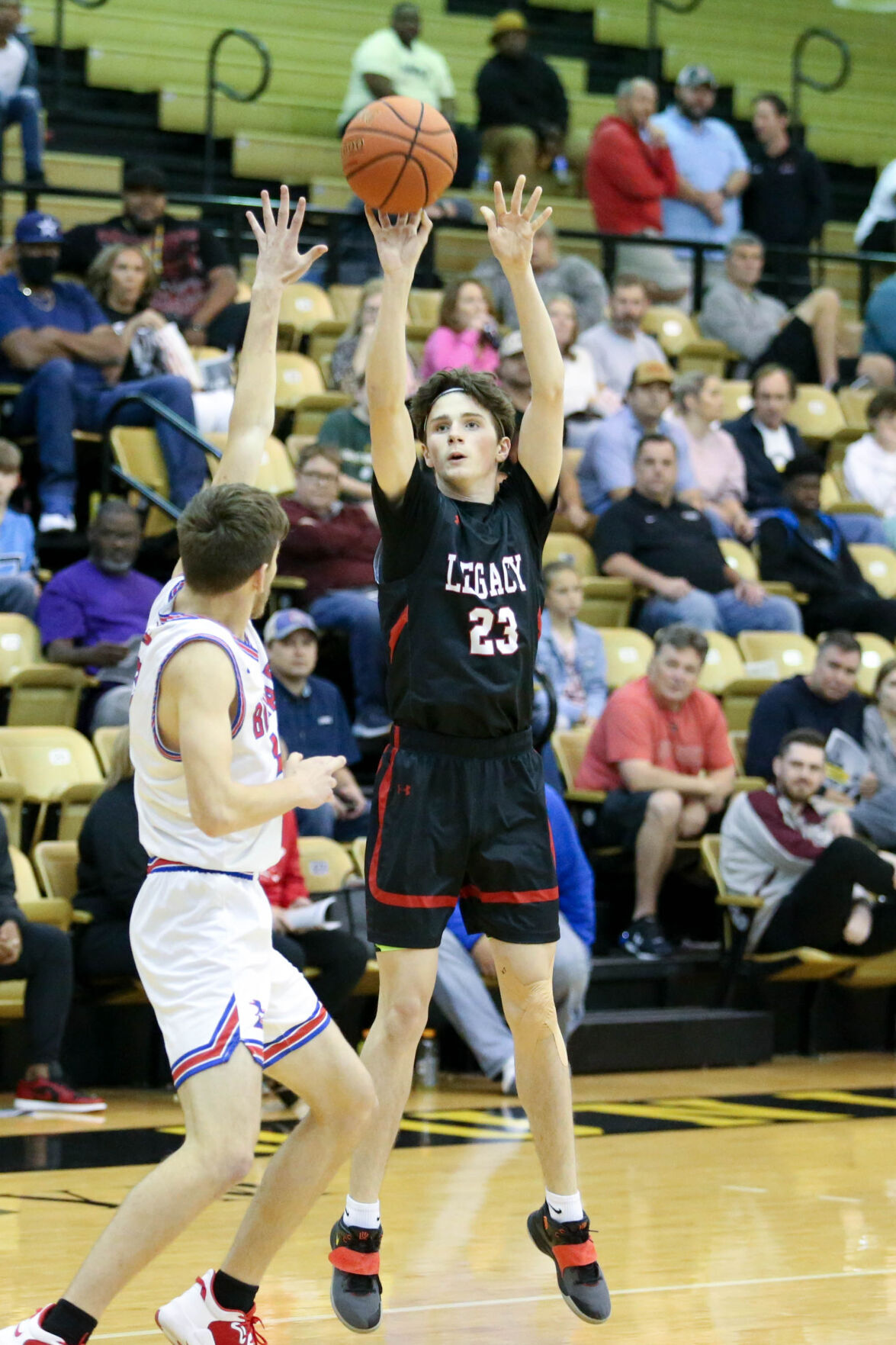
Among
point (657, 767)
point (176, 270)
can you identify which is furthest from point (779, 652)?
point (176, 270)

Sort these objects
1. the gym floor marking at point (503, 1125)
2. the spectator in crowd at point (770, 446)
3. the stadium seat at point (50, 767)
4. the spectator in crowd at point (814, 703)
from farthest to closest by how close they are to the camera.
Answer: the spectator in crowd at point (770, 446), the spectator in crowd at point (814, 703), the stadium seat at point (50, 767), the gym floor marking at point (503, 1125)

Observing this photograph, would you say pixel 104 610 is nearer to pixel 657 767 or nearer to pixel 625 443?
pixel 657 767

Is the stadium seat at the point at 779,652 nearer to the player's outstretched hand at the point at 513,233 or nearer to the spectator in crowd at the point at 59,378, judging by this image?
the spectator in crowd at the point at 59,378

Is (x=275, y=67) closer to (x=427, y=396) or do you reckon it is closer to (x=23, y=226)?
(x=23, y=226)

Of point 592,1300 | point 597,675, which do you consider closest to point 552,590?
point 597,675

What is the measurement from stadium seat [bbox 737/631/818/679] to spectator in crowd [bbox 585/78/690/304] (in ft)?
13.1

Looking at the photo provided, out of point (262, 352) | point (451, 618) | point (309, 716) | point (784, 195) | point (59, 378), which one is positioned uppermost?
point (784, 195)

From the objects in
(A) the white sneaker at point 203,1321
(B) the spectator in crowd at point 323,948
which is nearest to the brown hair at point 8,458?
(B) the spectator in crowd at point 323,948

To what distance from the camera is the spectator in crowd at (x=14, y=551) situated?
849 cm

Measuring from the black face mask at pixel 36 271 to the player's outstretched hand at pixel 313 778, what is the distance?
658 cm

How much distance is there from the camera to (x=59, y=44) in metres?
13.4

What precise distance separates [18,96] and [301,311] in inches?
77.9

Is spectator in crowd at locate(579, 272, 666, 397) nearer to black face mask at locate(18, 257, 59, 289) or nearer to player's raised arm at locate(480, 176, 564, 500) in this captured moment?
black face mask at locate(18, 257, 59, 289)

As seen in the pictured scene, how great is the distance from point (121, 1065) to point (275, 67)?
934 cm
